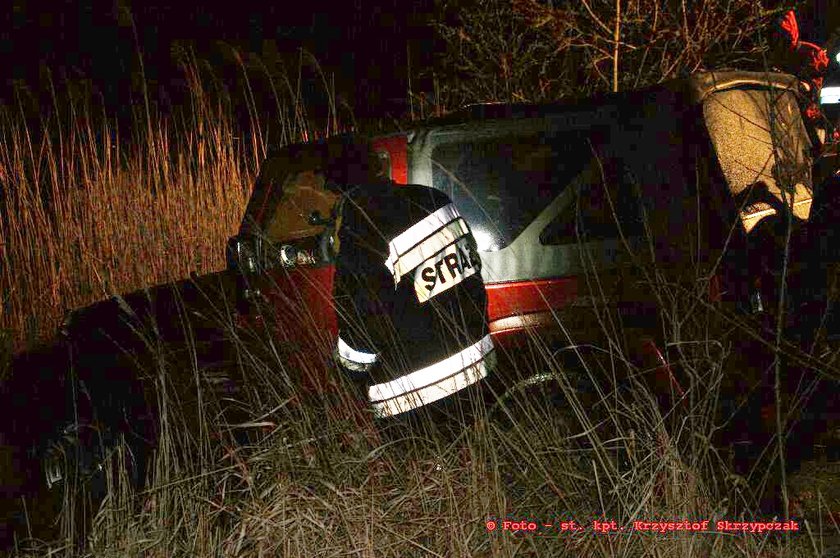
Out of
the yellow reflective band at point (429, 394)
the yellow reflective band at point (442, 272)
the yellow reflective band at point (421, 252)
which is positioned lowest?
the yellow reflective band at point (429, 394)

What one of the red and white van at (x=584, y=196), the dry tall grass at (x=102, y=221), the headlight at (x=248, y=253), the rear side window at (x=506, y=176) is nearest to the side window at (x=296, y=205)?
the headlight at (x=248, y=253)

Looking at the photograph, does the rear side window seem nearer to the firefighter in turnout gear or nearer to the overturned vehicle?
the overturned vehicle

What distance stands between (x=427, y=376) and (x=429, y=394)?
0.06m

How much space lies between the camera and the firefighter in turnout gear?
10.3 ft

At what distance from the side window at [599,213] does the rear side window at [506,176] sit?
8 cm

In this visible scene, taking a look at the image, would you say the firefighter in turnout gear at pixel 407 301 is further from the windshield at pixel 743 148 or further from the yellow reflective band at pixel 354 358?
the windshield at pixel 743 148

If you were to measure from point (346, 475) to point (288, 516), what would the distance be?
22cm

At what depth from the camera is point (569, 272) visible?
3.55 m

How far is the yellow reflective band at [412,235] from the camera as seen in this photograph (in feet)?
10.2

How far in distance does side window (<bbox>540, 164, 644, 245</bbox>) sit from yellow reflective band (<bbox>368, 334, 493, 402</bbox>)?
0.63 meters

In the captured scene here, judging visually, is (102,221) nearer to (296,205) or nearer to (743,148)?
(296,205)

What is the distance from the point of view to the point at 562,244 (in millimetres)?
3568

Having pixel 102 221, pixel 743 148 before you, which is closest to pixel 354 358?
pixel 743 148

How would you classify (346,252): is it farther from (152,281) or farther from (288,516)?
A: (152,281)
